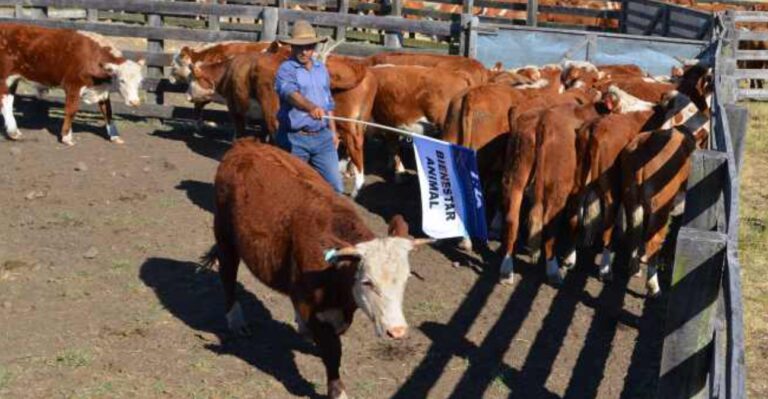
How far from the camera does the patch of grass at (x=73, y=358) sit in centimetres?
636

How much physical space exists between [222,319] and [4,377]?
1.65m

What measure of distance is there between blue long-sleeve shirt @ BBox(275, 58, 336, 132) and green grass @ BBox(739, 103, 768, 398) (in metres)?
3.73

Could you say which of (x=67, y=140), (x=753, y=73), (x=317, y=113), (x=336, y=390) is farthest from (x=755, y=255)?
(x=753, y=73)

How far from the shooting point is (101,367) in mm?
6348

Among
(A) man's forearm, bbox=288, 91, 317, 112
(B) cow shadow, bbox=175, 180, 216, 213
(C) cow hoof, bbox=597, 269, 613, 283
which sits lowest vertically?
(C) cow hoof, bbox=597, 269, 613, 283

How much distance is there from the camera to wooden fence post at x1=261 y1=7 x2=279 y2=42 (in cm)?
1454

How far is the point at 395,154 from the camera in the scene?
12.1 meters

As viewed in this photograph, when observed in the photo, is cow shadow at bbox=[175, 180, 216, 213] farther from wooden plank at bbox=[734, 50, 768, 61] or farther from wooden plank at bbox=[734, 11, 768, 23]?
wooden plank at bbox=[734, 11, 768, 23]

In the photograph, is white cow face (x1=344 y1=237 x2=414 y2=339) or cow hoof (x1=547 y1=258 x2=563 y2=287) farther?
cow hoof (x1=547 y1=258 x2=563 y2=287)

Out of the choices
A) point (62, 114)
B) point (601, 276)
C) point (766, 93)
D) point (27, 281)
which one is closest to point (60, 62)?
point (62, 114)

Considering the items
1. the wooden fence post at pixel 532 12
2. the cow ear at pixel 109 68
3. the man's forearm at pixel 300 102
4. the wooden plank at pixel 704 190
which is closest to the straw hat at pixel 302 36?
the man's forearm at pixel 300 102

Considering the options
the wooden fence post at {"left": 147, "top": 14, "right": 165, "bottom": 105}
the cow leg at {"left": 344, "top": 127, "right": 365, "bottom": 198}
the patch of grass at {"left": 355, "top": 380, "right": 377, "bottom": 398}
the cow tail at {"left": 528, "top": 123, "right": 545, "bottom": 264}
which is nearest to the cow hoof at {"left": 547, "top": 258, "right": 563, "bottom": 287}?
the cow tail at {"left": 528, "top": 123, "right": 545, "bottom": 264}

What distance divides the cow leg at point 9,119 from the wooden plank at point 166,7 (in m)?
2.32

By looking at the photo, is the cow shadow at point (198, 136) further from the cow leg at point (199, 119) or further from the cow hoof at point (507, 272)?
the cow hoof at point (507, 272)
